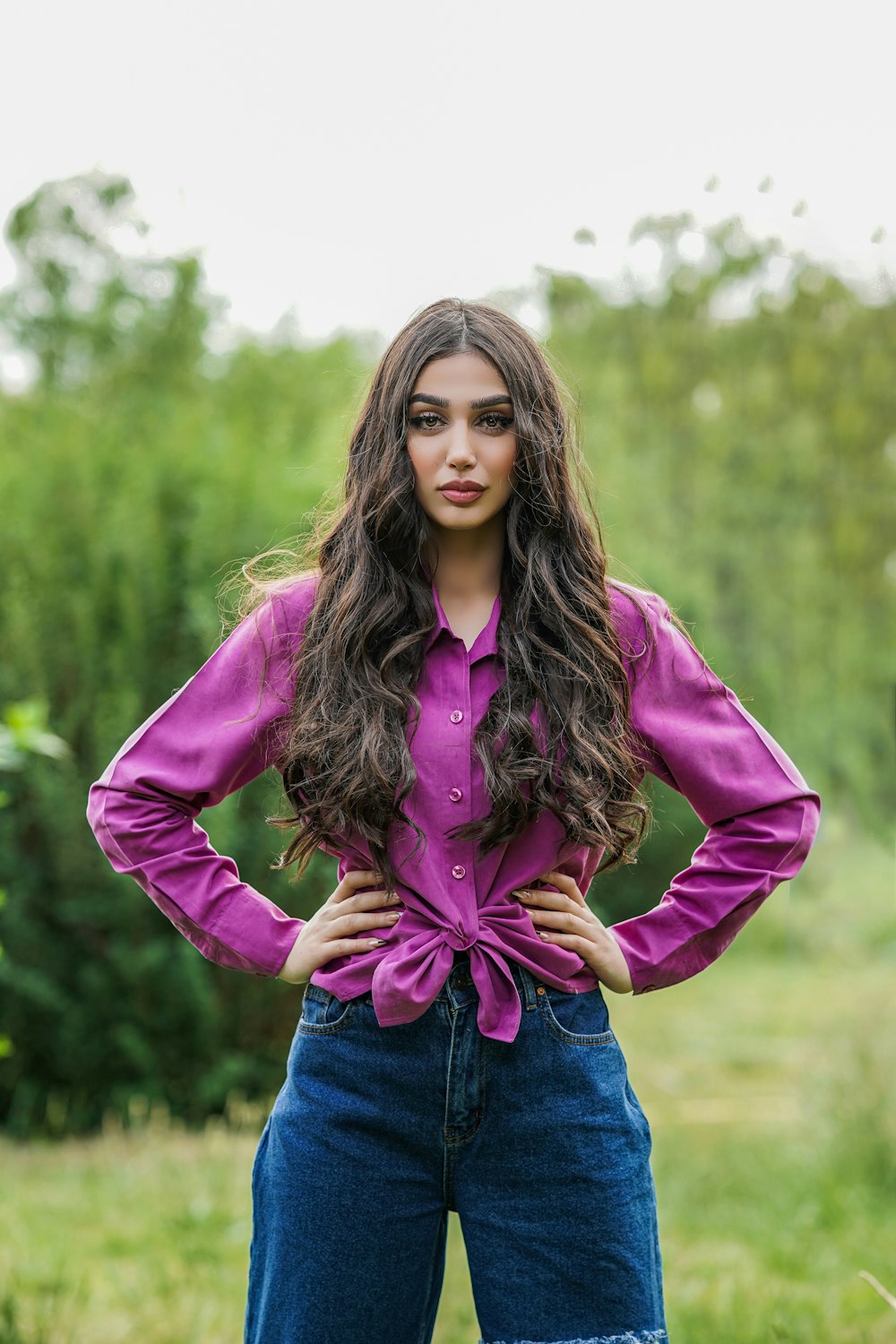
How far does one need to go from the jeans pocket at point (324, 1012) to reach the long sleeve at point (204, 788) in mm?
96

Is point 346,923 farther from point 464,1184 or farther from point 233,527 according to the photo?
point 233,527

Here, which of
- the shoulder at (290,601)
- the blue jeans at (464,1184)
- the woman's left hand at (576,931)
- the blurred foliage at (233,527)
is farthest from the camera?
the blurred foliage at (233,527)

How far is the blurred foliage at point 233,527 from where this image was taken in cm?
554

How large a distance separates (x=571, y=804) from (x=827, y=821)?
19.3 ft

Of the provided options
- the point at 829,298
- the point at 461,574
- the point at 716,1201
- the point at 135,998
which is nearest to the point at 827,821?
the point at 829,298

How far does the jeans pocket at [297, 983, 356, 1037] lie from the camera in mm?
1979

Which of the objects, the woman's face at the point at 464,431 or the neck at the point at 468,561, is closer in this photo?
the woman's face at the point at 464,431

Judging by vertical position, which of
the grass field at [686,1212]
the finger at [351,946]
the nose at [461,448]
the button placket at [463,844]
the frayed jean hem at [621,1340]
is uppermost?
the nose at [461,448]

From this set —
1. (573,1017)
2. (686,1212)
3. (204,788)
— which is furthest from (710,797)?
(686,1212)

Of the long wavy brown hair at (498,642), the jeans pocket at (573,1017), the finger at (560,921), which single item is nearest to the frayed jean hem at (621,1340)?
the jeans pocket at (573,1017)

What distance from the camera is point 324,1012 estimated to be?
2006mm

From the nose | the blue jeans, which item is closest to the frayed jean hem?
the blue jeans

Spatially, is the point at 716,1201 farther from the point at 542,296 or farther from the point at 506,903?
the point at 542,296

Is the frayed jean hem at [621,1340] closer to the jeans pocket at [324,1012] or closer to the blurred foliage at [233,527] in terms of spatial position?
the jeans pocket at [324,1012]
